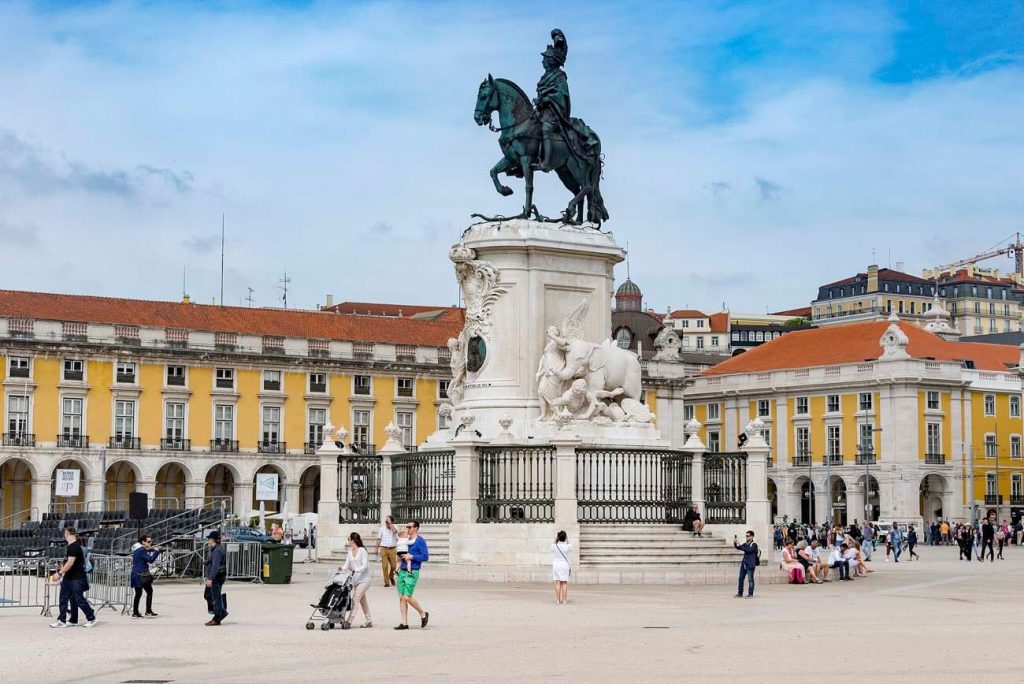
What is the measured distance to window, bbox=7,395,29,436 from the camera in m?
74.7

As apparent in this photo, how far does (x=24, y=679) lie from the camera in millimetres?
15125

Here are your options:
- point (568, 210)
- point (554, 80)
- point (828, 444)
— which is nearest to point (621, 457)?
point (568, 210)

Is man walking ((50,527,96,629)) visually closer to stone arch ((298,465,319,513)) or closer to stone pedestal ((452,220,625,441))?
stone pedestal ((452,220,625,441))

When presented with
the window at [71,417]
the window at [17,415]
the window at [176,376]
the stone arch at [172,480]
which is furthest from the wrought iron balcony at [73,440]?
the window at [176,376]

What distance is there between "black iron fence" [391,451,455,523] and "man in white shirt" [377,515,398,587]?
1.75 m

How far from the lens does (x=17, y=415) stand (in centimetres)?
7488

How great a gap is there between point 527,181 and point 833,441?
6073 cm

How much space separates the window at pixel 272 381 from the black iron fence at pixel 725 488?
168 ft

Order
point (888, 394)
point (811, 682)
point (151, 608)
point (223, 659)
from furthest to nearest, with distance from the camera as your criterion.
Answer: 1. point (888, 394)
2. point (151, 608)
3. point (223, 659)
4. point (811, 682)

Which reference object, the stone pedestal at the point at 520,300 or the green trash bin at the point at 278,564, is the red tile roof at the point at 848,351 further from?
the green trash bin at the point at 278,564

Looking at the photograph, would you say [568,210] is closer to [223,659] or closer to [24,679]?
[223,659]

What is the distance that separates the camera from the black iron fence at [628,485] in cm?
2970

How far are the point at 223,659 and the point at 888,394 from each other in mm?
72553

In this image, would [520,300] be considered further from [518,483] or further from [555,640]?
[555,640]
